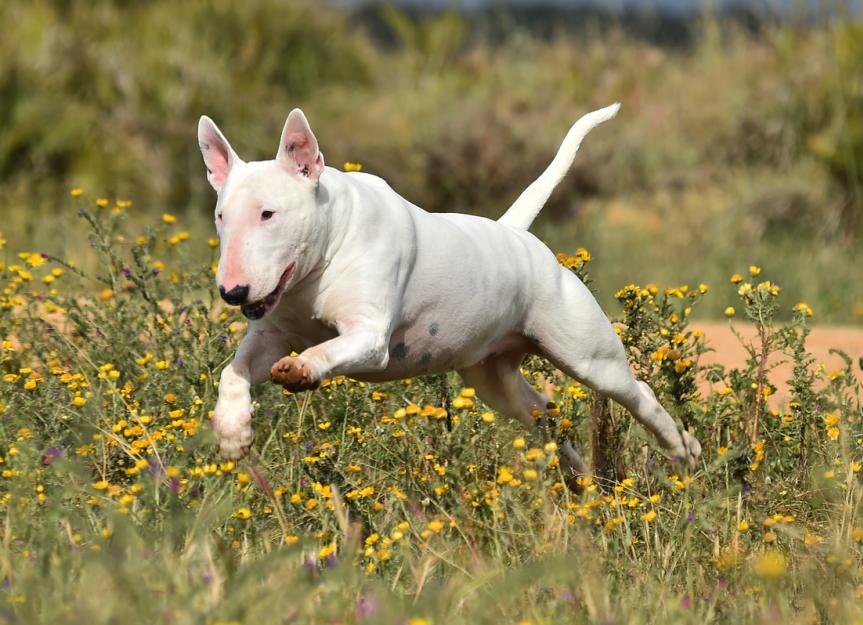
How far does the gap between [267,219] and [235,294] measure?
32 centimetres

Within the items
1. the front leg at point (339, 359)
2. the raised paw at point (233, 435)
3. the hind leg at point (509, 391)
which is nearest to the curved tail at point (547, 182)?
the hind leg at point (509, 391)

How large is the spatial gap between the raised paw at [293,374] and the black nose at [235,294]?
0.80 feet

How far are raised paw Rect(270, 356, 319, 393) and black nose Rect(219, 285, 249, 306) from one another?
245 mm

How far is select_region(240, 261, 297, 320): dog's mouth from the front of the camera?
163 inches

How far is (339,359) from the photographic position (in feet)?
13.6

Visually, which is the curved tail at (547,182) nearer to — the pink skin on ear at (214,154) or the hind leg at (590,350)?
the hind leg at (590,350)

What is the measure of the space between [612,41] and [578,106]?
2.72 meters

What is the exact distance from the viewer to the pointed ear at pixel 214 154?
4496mm

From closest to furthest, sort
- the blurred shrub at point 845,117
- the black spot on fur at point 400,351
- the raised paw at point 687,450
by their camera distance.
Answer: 1. the black spot on fur at point 400,351
2. the raised paw at point 687,450
3. the blurred shrub at point 845,117

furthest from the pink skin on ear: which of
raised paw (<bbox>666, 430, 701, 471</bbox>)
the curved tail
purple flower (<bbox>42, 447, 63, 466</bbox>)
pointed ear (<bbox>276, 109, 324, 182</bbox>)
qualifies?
raised paw (<bbox>666, 430, 701, 471</bbox>)

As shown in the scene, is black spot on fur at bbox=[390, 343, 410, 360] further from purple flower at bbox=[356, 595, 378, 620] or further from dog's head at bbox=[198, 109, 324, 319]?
purple flower at bbox=[356, 595, 378, 620]

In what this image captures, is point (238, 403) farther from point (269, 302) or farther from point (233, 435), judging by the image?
point (269, 302)

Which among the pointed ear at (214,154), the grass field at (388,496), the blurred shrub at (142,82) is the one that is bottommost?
the grass field at (388,496)

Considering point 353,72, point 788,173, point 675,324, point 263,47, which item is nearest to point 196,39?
point 263,47
